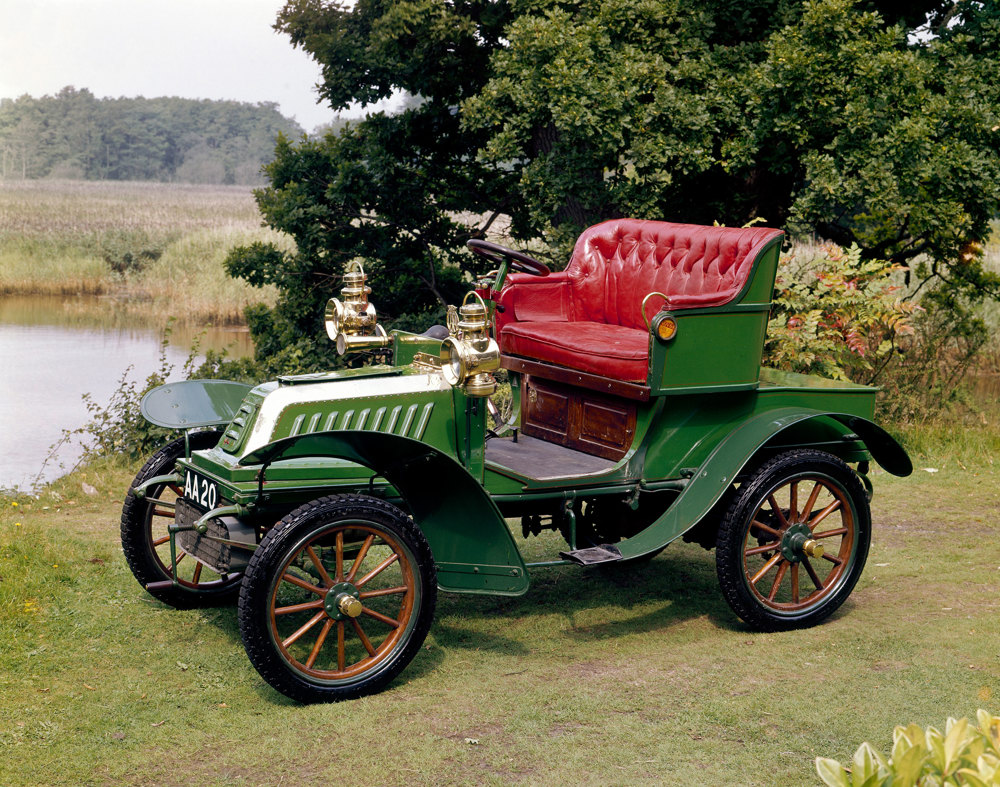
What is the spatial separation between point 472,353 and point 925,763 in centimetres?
247

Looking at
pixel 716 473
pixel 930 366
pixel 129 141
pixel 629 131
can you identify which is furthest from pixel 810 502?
pixel 129 141

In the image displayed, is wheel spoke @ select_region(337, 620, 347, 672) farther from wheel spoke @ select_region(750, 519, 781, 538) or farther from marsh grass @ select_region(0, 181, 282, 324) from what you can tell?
marsh grass @ select_region(0, 181, 282, 324)

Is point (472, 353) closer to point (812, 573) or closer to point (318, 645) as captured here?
point (318, 645)

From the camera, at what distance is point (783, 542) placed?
4.82m

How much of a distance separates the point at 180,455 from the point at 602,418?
1.91 meters

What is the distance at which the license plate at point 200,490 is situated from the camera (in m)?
4.18

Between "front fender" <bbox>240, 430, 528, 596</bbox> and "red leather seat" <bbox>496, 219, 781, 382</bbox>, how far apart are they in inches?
36.3

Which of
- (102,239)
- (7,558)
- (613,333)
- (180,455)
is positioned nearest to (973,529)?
(613,333)

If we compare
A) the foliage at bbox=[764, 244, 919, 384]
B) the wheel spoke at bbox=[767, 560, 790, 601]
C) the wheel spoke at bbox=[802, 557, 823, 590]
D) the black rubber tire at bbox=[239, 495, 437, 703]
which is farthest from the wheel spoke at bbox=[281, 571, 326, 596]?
the foliage at bbox=[764, 244, 919, 384]

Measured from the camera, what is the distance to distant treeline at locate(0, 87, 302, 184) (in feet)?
110

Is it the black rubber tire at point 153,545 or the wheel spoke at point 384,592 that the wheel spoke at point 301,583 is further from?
the black rubber tire at point 153,545

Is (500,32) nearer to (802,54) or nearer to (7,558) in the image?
(802,54)

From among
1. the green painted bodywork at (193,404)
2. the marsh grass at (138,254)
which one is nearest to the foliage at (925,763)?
the green painted bodywork at (193,404)

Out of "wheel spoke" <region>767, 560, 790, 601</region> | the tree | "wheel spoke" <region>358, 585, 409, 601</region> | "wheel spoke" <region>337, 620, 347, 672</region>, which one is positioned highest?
the tree
